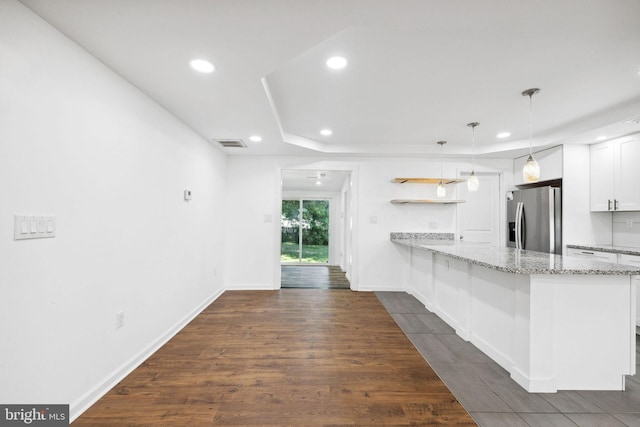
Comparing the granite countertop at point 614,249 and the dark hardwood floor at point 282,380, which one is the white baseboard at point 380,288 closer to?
the dark hardwood floor at point 282,380

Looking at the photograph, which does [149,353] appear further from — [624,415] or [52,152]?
[624,415]

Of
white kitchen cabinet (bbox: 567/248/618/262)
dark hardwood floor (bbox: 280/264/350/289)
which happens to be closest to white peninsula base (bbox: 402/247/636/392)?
white kitchen cabinet (bbox: 567/248/618/262)

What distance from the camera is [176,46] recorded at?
1.76 meters

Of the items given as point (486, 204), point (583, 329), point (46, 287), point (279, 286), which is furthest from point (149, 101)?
point (486, 204)

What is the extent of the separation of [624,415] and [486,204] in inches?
142

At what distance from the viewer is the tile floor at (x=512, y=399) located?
171 cm

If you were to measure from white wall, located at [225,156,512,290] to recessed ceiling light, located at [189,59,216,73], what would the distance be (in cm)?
276

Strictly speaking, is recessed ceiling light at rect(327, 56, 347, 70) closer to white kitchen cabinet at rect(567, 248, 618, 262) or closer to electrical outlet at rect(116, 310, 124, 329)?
electrical outlet at rect(116, 310, 124, 329)

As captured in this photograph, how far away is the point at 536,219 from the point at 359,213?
2552 millimetres

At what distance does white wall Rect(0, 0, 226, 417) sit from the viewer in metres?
1.38

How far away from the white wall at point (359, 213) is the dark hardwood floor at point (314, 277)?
0.58m

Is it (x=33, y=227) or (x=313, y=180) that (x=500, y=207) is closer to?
(x=313, y=180)

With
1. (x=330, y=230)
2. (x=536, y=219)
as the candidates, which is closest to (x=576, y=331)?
(x=536, y=219)

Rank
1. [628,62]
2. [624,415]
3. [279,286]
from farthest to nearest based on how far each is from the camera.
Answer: [279,286], [628,62], [624,415]
